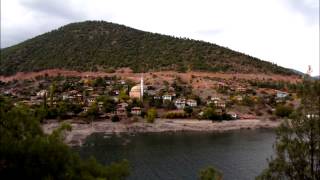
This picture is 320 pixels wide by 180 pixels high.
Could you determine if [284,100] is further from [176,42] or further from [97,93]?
[176,42]

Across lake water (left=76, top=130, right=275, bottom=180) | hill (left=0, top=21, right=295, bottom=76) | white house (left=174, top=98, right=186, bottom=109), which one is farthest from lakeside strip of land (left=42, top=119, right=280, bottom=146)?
hill (left=0, top=21, right=295, bottom=76)

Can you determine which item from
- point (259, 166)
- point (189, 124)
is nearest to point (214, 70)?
point (189, 124)

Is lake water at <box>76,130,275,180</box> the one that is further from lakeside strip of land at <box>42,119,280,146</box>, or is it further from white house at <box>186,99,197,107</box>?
white house at <box>186,99,197,107</box>

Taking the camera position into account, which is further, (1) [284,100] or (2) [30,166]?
(1) [284,100]

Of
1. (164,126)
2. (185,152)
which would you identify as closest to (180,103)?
(164,126)

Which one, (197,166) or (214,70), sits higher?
(214,70)

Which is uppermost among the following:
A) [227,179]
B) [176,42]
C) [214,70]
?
[176,42]
